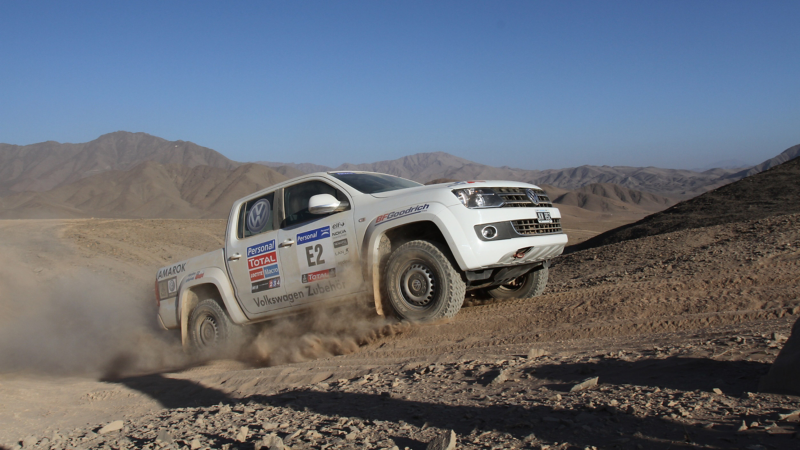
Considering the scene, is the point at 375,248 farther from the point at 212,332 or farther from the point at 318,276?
the point at 212,332

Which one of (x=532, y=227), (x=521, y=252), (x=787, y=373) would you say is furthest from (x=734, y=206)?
(x=787, y=373)

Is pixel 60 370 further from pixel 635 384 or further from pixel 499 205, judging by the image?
pixel 635 384

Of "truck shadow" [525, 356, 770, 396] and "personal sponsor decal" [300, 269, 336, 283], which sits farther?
"personal sponsor decal" [300, 269, 336, 283]

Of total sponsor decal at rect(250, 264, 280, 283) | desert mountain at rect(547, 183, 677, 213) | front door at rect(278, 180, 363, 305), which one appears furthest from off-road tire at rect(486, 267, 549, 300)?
desert mountain at rect(547, 183, 677, 213)

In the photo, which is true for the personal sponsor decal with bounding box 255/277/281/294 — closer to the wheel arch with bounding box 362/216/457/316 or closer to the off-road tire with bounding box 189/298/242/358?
the off-road tire with bounding box 189/298/242/358

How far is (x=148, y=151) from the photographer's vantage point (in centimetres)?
16712

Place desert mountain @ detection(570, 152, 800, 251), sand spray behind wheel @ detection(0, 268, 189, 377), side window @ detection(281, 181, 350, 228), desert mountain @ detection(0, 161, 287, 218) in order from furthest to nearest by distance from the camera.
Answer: desert mountain @ detection(0, 161, 287, 218), desert mountain @ detection(570, 152, 800, 251), sand spray behind wheel @ detection(0, 268, 189, 377), side window @ detection(281, 181, 350, 228)

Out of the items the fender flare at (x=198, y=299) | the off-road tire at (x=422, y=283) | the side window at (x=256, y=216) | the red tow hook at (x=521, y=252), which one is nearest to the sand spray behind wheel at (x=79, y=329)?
the fender flare at (x=198, y=299)

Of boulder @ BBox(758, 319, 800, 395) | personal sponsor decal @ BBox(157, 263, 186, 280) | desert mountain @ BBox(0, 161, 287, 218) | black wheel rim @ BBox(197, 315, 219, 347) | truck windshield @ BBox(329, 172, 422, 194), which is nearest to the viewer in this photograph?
boulder @ BBox(758, 319, 800, 395)

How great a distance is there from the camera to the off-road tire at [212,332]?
267 inches

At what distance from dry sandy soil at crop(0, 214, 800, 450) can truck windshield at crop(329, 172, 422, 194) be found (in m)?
1.41

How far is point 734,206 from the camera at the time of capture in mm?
18656

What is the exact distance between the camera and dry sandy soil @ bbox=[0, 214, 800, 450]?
2.64 metres

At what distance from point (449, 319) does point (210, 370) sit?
110 inches
